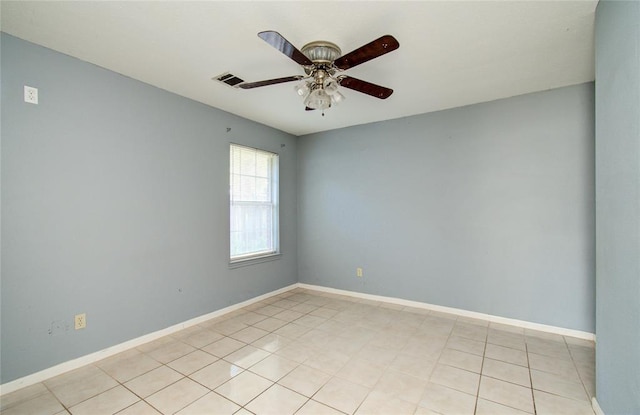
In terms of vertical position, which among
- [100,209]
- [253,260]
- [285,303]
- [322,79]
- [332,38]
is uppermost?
[332,38]

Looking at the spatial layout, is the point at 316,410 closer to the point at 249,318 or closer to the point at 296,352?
the point at 296,352

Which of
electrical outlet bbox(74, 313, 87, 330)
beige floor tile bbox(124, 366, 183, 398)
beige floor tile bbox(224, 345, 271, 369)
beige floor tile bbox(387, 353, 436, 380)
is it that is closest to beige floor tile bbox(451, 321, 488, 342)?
beige floor tile bbox(387, 353, 436, 380)

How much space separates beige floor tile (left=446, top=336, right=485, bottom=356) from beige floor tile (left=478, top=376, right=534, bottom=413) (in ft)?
1.49

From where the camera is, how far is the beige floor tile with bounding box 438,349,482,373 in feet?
7.68

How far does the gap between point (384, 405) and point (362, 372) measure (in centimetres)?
41

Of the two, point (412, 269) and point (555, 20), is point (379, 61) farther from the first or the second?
point (412, 269)

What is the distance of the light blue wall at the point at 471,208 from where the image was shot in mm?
2924

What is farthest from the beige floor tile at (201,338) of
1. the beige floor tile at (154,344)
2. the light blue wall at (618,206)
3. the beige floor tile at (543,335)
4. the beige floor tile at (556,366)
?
the beige floor tile at (543,335)

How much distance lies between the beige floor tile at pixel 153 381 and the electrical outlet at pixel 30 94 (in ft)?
7.48

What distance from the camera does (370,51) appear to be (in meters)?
1.72

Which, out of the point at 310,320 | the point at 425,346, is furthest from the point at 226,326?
the point at 425,346

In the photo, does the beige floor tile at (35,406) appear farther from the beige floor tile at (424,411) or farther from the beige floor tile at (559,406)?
the beige floor tile at (559,406)

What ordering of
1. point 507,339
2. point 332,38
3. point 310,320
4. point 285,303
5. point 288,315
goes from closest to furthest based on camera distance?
point 332,38 < point 507,339 < point 310,320 < point 288,315 < point 285,303

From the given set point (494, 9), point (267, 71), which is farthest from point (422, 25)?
point (267, 71)
